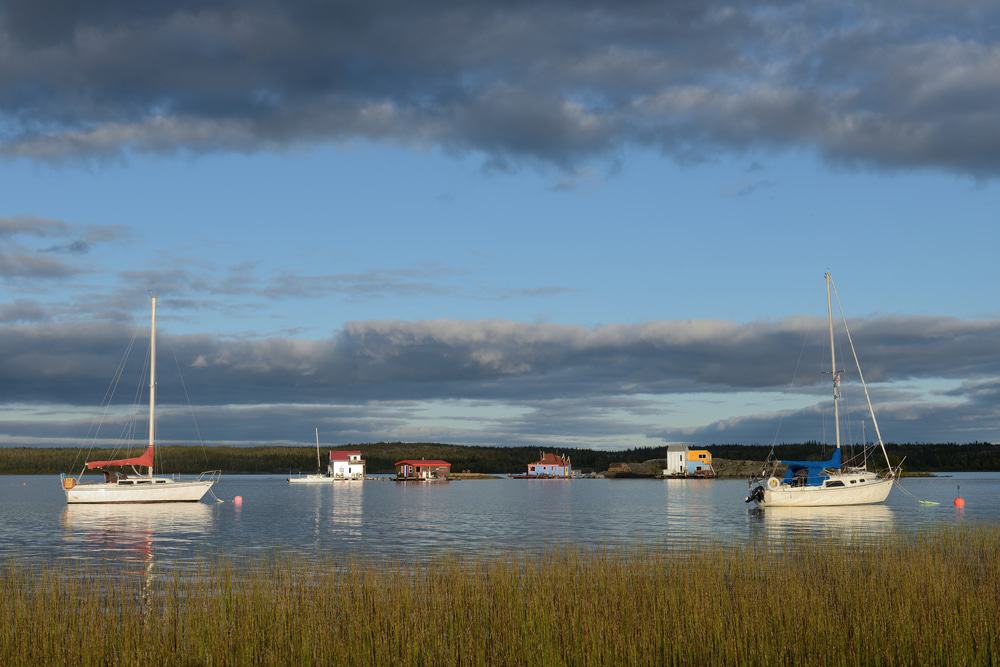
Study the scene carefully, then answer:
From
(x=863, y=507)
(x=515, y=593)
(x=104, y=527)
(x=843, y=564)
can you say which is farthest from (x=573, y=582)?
(x=863, y=507)

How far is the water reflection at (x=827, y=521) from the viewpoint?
168 feet

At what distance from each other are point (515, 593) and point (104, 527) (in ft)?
159

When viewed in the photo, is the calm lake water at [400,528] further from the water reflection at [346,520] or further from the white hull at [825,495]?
the white hull at [825,495]

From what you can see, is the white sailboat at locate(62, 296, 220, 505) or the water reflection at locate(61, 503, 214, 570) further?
the white sailboat at locate(62, 296, 220, 505)

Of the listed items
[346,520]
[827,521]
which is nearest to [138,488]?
[346,520]

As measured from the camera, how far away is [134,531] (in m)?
58.2

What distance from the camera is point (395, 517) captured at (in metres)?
76.4

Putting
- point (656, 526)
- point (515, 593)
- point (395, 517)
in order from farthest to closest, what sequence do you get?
point (395, 517) → point (656, 526) → point (515, 593)

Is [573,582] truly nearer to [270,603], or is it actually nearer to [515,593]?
[515,593]

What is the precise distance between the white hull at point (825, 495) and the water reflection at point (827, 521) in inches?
25.0

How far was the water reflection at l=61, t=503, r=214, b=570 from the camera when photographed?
43750 millimetres

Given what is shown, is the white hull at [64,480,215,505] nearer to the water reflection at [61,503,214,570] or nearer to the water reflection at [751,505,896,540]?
the water reflection at [61,503,214,570]

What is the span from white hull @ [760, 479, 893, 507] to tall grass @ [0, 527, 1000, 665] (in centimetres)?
5275

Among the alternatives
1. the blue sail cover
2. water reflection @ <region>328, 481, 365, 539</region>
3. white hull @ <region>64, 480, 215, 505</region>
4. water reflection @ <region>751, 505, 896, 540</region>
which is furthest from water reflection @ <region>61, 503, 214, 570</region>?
the blue sail cover
